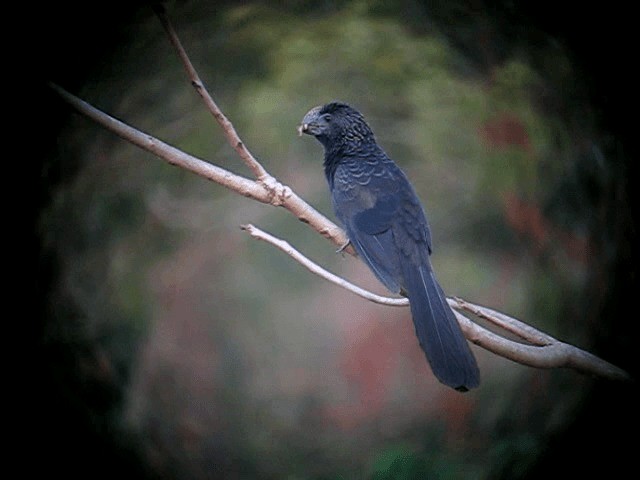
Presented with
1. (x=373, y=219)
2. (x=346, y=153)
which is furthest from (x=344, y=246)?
(x=346, y=153)

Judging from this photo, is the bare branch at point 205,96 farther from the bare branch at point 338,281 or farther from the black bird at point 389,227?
the black bird at point 389,227

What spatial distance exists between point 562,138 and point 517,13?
0.29 metres

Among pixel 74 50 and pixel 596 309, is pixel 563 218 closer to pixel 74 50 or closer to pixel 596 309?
pixel 596 309

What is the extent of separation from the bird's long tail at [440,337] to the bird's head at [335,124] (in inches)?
15.5

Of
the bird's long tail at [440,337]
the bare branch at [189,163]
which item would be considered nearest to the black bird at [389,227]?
the bird's long tail at [440,337]

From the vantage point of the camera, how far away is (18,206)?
1.13 meters

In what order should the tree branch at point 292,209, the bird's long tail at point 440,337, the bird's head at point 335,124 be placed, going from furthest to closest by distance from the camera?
the bird's head at point 335,124
the tree branch at point 292,209
the bird's long tail at point 440,337

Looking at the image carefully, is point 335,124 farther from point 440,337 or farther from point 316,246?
point 316,246

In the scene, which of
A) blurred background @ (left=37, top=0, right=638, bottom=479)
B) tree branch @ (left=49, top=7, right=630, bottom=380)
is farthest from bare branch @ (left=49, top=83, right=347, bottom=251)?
blurred background @ (left=37, top=0, right=638, bottom=479)

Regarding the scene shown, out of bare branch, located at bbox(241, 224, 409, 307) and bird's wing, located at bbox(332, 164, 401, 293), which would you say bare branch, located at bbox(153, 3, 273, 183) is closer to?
bare branch, located at bbox(241, 224, 409, 307)

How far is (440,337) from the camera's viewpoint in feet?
3.28

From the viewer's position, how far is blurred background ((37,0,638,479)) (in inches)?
46.8

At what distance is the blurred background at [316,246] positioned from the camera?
119 cm

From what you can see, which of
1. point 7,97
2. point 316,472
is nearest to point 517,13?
point 7,97
